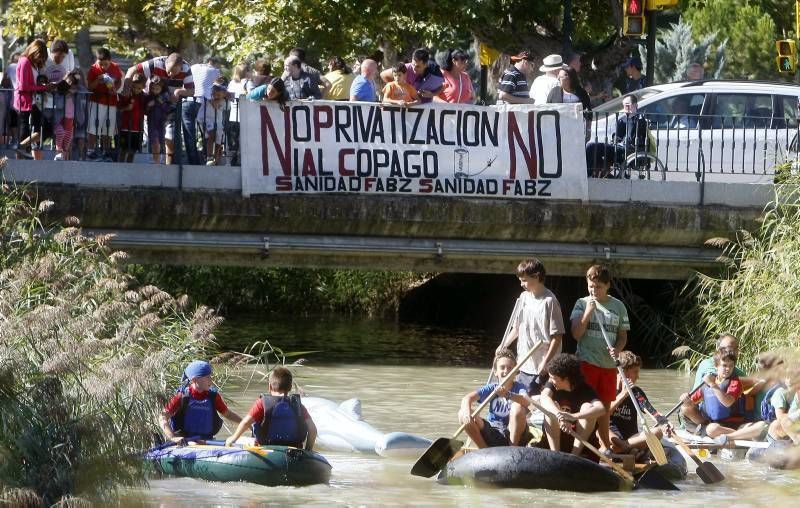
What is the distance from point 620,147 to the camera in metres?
18.0

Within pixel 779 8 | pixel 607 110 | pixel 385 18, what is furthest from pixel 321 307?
pixel 779 8

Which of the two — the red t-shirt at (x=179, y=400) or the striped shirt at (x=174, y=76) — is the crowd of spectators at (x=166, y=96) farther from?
Result: the red t-shirt at (x=179, y=400)

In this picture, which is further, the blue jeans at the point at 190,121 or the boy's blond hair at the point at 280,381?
the blue jeans at the point at 190,121

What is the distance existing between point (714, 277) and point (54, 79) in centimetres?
801

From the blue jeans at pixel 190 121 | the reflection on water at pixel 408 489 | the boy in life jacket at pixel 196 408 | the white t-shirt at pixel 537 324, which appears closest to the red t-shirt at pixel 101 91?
the blue jeans at pixel 190 121

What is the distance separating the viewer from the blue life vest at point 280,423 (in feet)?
36.8

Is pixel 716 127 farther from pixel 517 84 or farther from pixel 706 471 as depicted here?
pixel 706 471

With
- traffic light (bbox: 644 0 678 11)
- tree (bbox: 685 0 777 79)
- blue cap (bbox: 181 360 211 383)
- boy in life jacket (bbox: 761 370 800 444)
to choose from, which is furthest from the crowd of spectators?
tree (bbox: 685 0 777 79)

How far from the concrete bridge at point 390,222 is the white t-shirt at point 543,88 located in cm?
121

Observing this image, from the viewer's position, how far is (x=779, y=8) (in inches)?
1704

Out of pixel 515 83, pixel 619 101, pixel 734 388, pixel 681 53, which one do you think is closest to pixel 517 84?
pixel 515 83

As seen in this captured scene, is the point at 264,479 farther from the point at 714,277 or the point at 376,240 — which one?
the point at 714,277

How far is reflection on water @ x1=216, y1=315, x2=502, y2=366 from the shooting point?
19.4 metres

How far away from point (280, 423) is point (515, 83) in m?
7.64
